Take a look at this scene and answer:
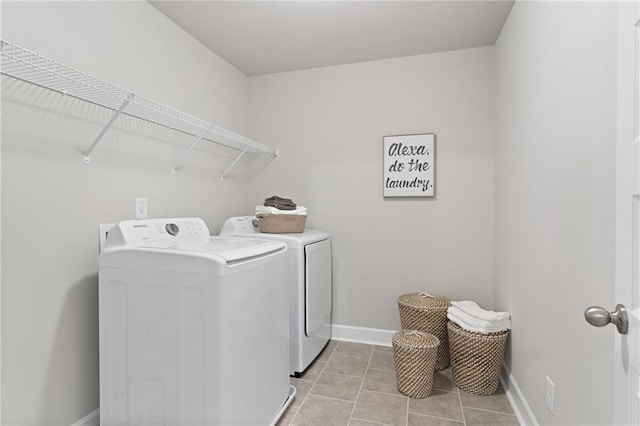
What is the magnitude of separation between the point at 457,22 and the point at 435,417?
2.34 metres

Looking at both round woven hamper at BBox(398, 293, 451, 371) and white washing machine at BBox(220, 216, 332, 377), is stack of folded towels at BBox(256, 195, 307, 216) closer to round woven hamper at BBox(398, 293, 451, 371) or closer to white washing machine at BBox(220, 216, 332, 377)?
white washing machine at BBox(220, 216, 332, 377)

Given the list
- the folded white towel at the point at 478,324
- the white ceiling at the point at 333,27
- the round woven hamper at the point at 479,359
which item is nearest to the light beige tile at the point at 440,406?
the round woven hamper at the point at 479,359

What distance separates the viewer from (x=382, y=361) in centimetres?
248

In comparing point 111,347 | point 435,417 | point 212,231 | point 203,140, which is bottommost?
point 435,417

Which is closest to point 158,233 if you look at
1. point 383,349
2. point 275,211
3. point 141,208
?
point 141,208

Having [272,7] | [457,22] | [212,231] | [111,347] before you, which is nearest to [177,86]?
[272,7]

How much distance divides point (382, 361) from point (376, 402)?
537 mm

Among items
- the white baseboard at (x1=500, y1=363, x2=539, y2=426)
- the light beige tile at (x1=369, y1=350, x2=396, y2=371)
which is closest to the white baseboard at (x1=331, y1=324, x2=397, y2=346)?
the light beige tile at (x1=369, y1=350, x2=396, y2=371)

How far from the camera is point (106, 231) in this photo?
170 centimetres

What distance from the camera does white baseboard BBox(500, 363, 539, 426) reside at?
1667 millimetres

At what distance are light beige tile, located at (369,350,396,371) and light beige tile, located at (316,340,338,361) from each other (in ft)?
1.04

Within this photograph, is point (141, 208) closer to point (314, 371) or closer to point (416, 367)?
point (314, 371)

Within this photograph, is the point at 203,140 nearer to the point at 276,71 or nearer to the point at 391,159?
the point at 276,71

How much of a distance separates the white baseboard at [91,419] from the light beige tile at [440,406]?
1.58 meters
